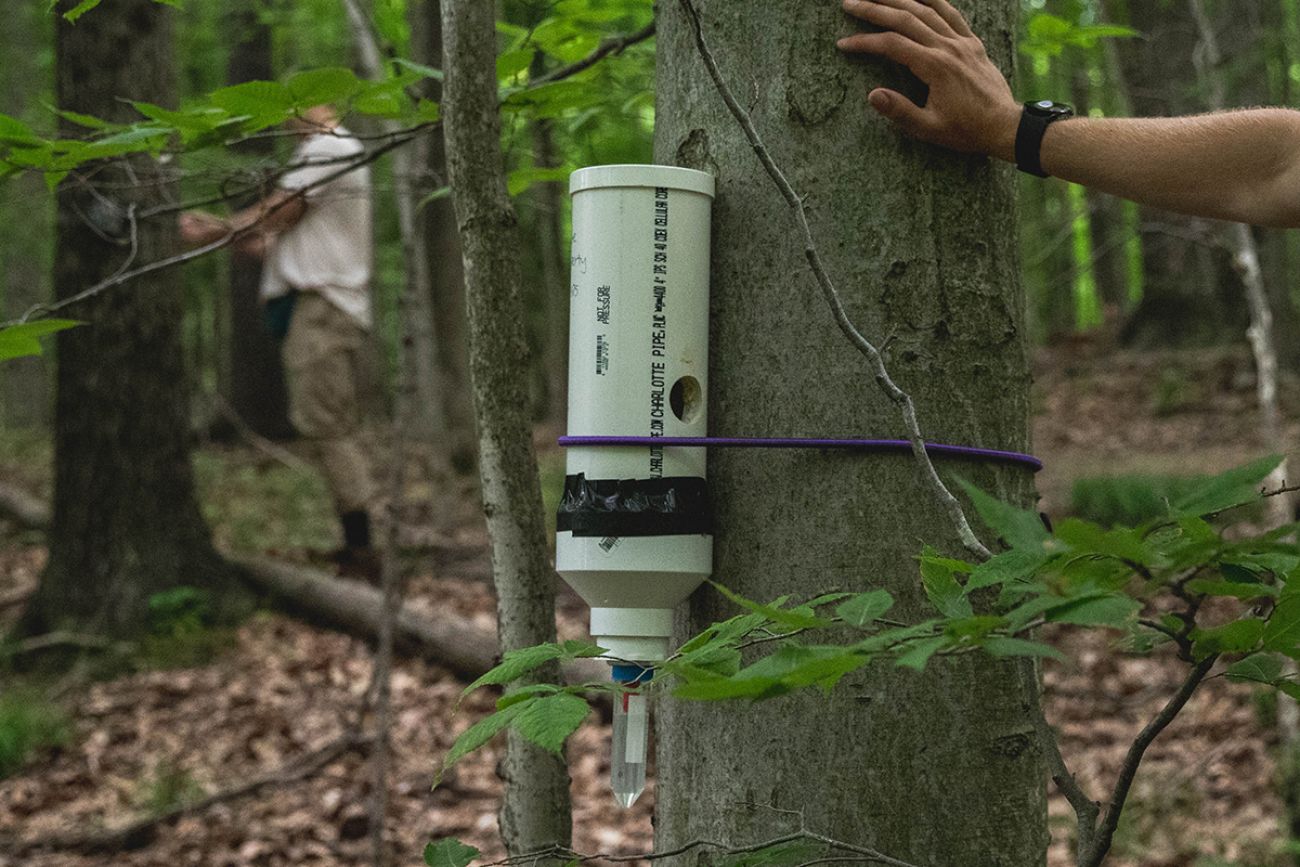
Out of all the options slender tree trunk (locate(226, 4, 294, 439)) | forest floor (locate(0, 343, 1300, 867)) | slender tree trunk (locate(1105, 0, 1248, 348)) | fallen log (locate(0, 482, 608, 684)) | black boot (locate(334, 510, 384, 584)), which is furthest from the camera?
slender tree trunk (locate(226, 4, 294, 439))

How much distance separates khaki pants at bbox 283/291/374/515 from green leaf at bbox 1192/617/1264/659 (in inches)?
215

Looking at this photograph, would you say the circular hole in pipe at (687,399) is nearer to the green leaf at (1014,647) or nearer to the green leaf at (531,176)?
the green leaf at (1014,647)

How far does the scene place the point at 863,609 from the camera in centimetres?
92

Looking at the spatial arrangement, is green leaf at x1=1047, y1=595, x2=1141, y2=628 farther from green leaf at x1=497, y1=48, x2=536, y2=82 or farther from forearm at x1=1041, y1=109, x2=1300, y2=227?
green leaf at x1=497, y1=48, x2=536, y2=82

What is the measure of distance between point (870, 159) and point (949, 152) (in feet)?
0.32

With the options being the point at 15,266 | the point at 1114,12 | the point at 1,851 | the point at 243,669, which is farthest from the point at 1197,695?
the point at 15,266

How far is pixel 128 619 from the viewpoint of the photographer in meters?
5.52

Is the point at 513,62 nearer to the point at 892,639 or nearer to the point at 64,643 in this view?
the point at 892,639

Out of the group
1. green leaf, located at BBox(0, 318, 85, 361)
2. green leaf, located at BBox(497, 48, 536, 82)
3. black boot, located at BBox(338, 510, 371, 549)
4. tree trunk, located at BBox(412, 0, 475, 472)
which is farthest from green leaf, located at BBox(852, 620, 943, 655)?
tree trunk, located at BBox(412, 0, 475, 472)

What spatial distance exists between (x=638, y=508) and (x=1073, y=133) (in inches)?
25.5

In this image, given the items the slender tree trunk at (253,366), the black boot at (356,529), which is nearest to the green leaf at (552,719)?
the black boot at (356,529)

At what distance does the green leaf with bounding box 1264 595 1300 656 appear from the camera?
0.88 meters

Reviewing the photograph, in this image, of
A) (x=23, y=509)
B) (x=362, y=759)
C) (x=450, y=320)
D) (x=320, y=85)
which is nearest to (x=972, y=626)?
(x=320, y=85)

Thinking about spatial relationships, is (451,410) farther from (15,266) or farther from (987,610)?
(987,610)
